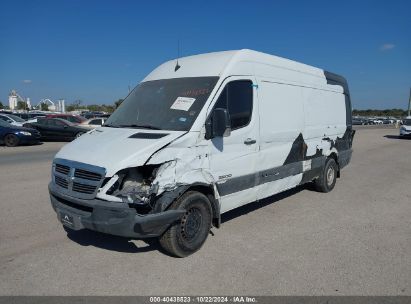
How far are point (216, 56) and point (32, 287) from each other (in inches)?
154

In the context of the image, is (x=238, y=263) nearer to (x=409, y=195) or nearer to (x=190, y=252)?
(x=190, y=252)

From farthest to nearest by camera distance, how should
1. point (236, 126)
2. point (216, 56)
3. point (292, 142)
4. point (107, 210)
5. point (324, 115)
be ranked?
point (324, 115), point (292, 142), point (216, 56), point (236, 126), point (107, 210)

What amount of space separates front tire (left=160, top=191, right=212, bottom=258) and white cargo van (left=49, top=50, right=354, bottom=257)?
0.5 inches

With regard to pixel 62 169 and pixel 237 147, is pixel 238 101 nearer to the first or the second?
pixel 237 147

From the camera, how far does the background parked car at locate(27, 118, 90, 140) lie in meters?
21.8

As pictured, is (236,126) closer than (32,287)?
No

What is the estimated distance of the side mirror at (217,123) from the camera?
4691mm

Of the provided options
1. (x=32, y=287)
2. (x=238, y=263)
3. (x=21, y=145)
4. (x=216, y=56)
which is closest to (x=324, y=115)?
(x=216, y=56)

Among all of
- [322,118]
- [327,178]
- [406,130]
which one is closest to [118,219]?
[322,118]

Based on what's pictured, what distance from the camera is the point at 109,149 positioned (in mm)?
4391

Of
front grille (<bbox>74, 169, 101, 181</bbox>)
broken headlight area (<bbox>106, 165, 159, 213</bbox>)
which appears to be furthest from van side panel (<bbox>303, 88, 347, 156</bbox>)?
front grille (<bbox>74, 169, 101, 181</bbox>)

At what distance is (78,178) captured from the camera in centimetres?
434

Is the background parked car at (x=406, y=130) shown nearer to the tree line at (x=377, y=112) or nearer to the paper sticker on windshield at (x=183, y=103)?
the paper sticker on windshield at (x=183, y=103)

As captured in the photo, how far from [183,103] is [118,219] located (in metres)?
1.81
